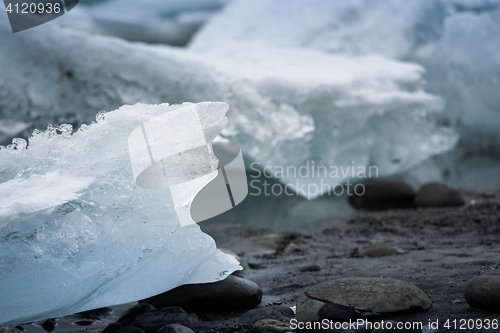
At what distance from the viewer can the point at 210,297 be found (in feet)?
9.50

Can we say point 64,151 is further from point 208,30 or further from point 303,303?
point 208,30

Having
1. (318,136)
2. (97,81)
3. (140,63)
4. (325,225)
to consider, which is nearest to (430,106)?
(318,136)

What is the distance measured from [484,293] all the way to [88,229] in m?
1.85

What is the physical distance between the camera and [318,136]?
730cm

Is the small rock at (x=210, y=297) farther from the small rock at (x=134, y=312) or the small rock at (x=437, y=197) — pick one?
the small rock at (x=437, y=197)

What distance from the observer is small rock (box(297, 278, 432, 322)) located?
236 centimetres

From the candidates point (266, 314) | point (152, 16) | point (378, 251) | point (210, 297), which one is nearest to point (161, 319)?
point (210, 297)

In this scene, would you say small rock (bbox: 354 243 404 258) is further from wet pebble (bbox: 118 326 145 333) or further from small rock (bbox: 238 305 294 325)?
wet pebble (bbox: 118 326 145 333)

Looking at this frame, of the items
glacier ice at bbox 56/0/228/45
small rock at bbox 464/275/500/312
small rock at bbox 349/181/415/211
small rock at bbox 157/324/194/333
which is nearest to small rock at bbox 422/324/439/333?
small rock at bbox 464/275/500/312

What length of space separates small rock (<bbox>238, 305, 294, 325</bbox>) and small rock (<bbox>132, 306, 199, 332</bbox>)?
256mm

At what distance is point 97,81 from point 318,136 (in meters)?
3.09

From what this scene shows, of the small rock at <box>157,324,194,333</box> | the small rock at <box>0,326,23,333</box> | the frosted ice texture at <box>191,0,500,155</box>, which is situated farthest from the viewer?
the frosted ice texture at <box>191,0,500,155</box>

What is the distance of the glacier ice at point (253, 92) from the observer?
650 cm

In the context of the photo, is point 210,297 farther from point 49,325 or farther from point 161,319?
point 49,325
